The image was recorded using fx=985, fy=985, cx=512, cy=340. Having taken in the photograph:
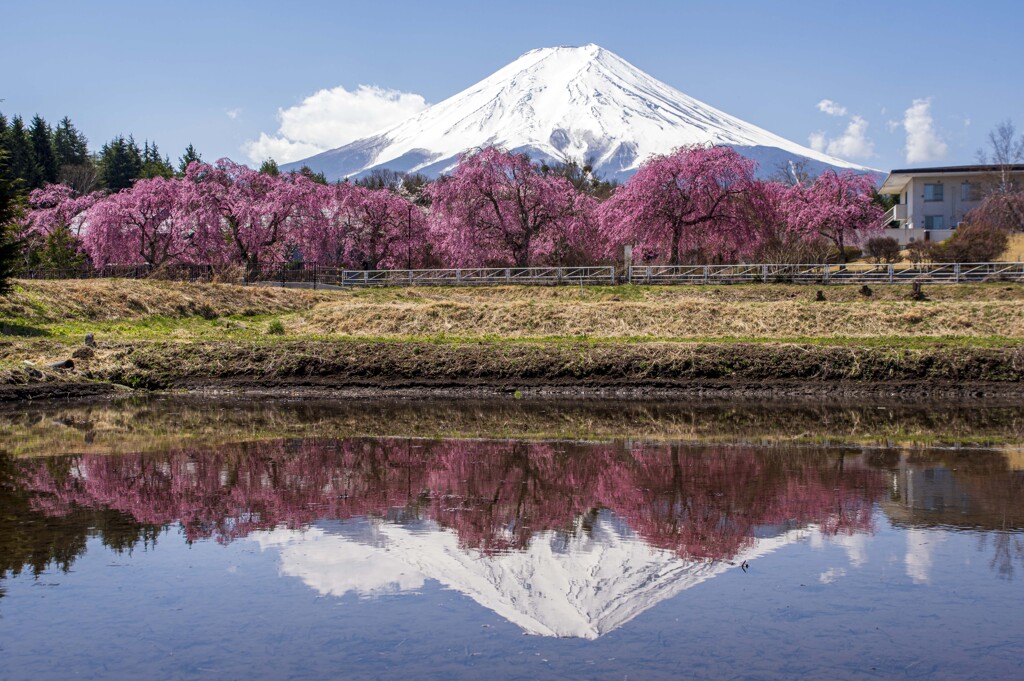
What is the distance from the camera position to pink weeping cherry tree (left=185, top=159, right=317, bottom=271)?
62.6 meters

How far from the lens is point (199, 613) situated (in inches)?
334

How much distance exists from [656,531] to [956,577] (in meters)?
3.13

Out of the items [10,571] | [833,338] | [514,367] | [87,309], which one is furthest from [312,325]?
[10,571]

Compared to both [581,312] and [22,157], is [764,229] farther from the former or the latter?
[22,157]

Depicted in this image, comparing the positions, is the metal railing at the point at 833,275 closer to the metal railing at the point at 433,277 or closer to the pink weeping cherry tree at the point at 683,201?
the metal railing at the point at 433,277

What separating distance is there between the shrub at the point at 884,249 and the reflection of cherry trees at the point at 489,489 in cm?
5273

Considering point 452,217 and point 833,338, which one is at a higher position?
point 452,217

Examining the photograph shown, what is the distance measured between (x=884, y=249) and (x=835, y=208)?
14.5ft

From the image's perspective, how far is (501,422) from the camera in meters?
21.1

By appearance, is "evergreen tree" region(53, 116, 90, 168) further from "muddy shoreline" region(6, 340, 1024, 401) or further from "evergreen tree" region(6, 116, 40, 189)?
"muddy shoreline" region(6, 340, 1024, 401)

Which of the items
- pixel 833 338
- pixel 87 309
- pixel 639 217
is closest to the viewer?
pixel 833 338

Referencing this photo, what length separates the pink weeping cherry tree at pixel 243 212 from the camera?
62562mm

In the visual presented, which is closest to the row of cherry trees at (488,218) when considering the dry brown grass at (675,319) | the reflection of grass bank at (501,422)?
the dry brown grass at (675,319)

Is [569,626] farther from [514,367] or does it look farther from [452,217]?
[452,217]
